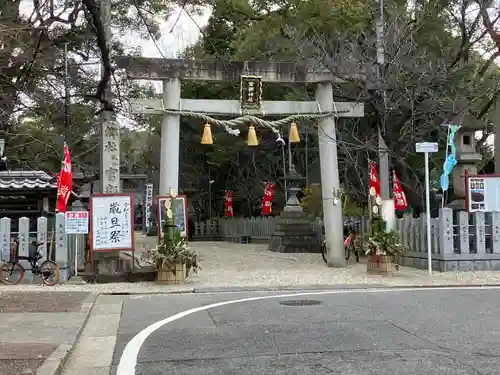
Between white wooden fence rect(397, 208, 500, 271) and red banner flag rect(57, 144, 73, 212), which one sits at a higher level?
red banner flag rect(57, 144, 73, 212)

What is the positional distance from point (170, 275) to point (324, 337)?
22.2ft

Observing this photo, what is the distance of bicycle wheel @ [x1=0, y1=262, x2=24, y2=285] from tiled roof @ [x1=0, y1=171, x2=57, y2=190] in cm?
360

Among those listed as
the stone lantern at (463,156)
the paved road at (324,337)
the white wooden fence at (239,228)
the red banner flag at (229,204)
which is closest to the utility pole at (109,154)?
the paved road at (324,337)

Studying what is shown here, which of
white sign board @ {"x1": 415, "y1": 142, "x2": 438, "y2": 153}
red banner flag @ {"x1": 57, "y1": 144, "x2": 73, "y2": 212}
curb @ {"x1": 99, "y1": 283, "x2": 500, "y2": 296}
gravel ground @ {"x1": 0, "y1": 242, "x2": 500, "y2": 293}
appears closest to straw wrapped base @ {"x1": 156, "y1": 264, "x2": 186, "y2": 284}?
gravel ground @ {"x1": 0, "y1": 242, "x2": 500, "y2": 293}

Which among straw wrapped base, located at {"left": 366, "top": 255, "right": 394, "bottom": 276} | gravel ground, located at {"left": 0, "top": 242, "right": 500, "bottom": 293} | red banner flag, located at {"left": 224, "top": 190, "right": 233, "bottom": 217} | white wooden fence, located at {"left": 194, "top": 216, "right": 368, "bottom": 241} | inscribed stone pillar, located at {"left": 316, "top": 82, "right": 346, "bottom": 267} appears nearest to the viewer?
gravel ground, located at {"left": 0, "top": 242, "right": 500, "bottom": 293}

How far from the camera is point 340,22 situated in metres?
20.2

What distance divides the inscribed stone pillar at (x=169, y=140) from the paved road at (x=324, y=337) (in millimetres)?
5427

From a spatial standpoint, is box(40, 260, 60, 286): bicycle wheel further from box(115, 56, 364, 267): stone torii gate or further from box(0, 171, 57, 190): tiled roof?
box(0, 171, 57, 190): tiled roof

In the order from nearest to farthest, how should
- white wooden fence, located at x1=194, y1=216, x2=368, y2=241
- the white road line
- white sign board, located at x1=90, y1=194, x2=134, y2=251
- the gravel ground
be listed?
the white road line → the gravel ground → white sign board, located at x1=90, y1=194, x2=134, y2=251 → white wooden fence, located at x1=194, y1=216, x2=368, y2=241

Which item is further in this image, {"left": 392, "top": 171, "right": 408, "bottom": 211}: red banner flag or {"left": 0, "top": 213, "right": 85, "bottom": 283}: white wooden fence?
{"left": 392, "top": 171, "right": 408, "bottom": 211}: red banner flag

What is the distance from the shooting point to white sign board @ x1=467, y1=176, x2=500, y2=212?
1559 centimetres

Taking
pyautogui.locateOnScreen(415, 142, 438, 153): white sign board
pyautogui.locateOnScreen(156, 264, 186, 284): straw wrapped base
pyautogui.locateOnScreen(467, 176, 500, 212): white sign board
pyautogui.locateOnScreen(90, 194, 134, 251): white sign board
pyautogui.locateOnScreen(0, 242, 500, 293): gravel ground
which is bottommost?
pyautogui.locateOnScreen(0, 242, 500, 293): gravel ground

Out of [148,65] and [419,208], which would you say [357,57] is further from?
[419,208]

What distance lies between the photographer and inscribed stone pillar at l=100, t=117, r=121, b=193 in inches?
586
